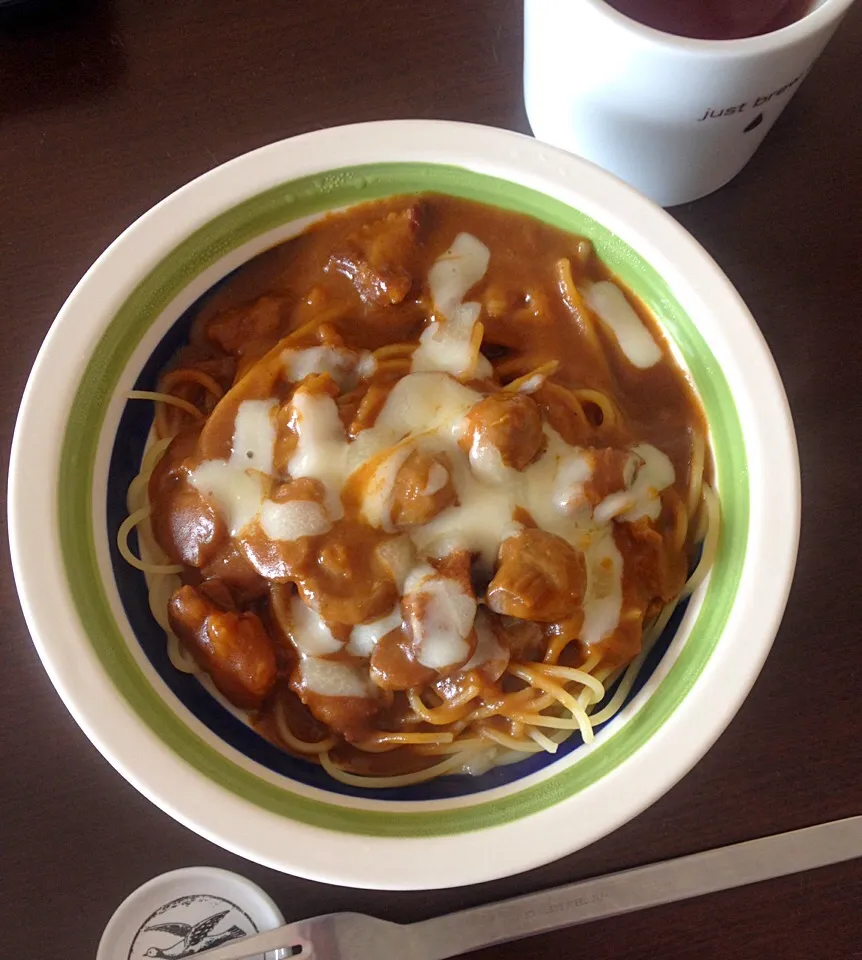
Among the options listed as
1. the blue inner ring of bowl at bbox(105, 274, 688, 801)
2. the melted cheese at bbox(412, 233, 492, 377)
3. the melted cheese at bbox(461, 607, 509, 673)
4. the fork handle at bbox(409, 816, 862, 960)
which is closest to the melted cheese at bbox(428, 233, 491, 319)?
the melted cheese at bbox(412, 233, 492, 377)

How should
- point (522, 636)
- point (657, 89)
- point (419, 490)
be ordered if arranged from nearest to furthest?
1. point (657, 89)
2. point (419, 490)
3. point (522, 636)

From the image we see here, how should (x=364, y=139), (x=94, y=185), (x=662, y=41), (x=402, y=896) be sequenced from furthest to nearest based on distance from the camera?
1. (x=94, y=185)
2. (x=402, y=896)
3. (x=364, y=139)
4. (x=662, y=41)

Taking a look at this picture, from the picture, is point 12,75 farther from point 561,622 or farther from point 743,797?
point 743,797

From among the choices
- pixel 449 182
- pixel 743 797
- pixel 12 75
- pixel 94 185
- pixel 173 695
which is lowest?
pixel 743 797

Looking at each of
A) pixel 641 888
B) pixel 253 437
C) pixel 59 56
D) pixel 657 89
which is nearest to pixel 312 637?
pixel 253 437

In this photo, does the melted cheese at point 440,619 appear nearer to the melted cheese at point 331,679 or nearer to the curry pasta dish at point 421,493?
the curry pasta dish at point 421,493

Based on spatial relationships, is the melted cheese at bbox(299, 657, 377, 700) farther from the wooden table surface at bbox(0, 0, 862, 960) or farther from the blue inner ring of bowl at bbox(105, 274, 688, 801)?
the wooden table surface at bbox(0, 0, 862, 960)

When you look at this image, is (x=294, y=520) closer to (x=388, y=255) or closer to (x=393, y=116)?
(x=388, y=255)

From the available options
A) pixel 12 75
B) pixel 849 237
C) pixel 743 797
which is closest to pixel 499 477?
pixel 743 797
